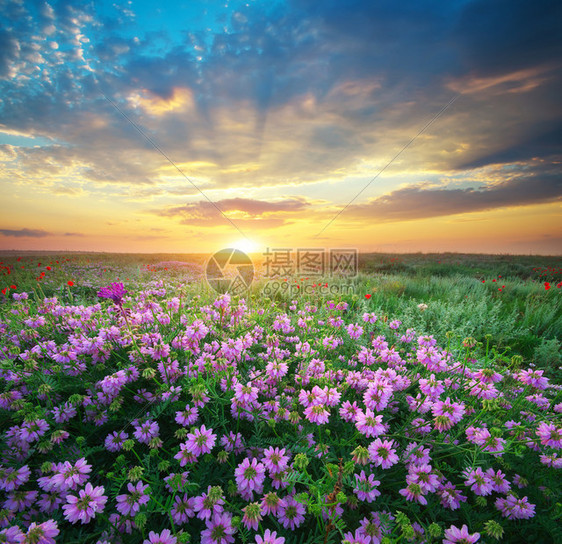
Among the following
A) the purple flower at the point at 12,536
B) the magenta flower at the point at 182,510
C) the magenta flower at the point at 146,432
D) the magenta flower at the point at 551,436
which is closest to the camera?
the purple flower at the point at 12,536

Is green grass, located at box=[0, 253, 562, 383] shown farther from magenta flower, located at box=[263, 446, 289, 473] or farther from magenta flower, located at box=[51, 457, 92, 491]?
magenta flower, located at box=[51, 457, 92, 491]

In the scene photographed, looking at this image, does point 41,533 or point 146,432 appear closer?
point 41,533

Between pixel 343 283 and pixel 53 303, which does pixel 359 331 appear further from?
pixel 343 283

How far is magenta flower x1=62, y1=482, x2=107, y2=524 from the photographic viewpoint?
1.61m

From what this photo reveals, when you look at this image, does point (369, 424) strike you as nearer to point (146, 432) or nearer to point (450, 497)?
point (450, 497)

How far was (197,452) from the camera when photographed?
6.10 ft

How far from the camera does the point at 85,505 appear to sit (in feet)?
5.46

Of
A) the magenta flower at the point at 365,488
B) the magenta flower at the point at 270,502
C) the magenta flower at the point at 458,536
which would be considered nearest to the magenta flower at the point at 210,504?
the magenta flower at the point at 270,502

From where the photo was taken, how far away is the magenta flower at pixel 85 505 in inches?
63.5

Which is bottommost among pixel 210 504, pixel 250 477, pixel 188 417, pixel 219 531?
pixel 219 531

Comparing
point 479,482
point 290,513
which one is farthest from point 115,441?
point 479,482

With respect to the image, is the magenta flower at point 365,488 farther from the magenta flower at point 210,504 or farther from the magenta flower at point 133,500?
the magenta flower at point 133,500

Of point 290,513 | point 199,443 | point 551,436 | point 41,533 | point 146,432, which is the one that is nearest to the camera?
point 41,533

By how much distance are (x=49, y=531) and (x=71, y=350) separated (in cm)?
166
